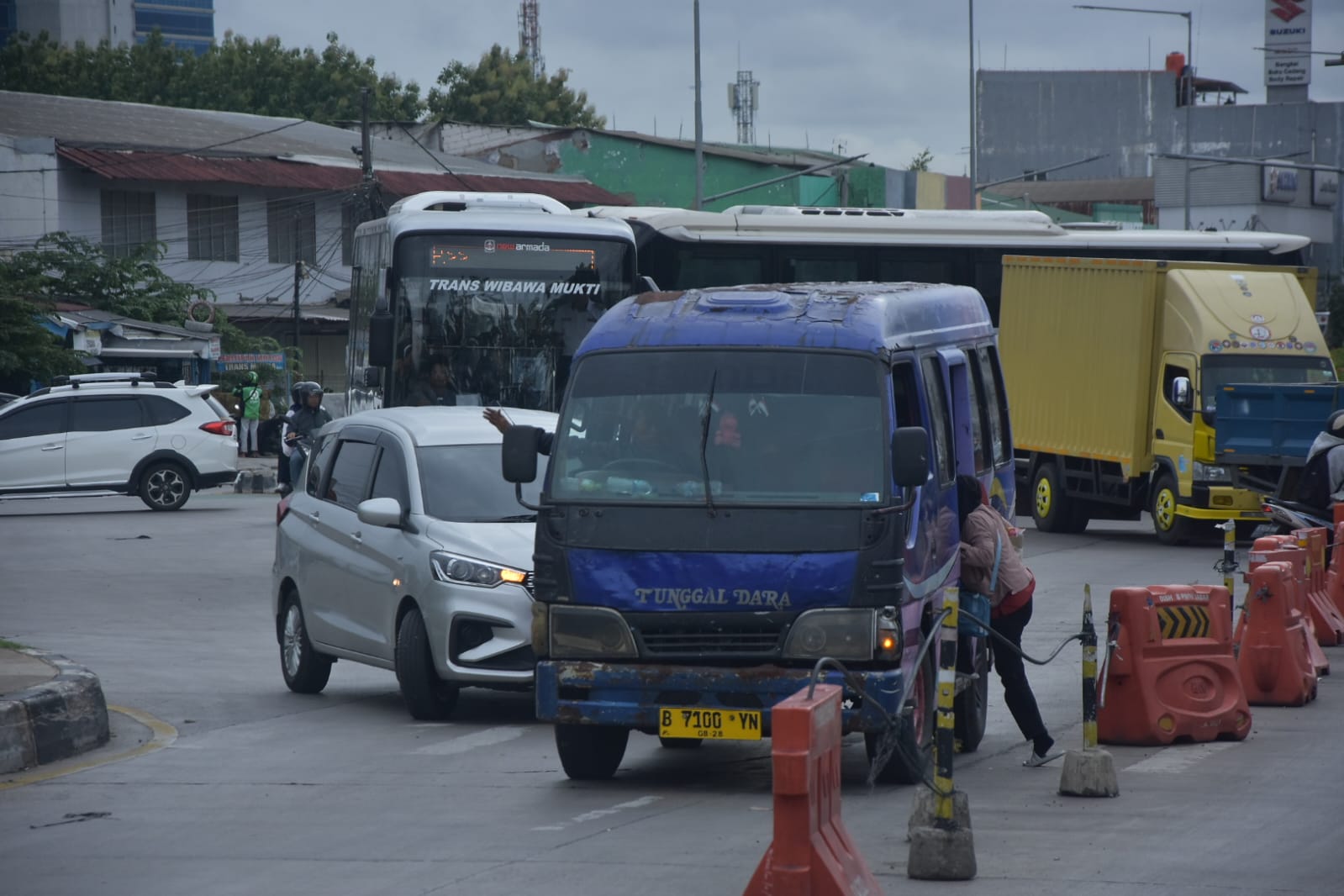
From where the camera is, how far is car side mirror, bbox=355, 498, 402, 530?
36.4 feet

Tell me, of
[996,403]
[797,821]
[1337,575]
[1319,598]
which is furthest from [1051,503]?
[797,821]

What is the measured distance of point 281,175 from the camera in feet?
161

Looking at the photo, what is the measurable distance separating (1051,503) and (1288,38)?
89.4m

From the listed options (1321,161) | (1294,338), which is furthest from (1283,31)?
(1294,338)

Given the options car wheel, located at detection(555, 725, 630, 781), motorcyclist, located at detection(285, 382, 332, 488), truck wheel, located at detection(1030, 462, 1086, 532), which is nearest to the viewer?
car wheel, located at detection(555, 725, 630, 781)

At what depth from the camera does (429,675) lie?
1104 cm

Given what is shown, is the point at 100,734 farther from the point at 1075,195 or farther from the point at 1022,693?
the point at 1075,195

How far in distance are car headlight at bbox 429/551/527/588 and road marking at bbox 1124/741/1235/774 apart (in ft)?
11.9

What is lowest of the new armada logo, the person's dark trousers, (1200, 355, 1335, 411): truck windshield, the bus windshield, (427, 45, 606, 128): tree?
the person's dark trousers

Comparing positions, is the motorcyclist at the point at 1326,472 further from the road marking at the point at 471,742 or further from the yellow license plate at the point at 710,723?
the yellow license plate at the point at 710,723


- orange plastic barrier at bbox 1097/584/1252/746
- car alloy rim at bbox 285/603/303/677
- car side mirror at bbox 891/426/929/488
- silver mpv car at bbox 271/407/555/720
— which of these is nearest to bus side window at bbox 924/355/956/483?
car side mirror at bbox 891/426/929/488

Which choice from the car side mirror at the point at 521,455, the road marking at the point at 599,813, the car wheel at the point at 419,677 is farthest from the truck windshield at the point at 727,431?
the car wheel at the point at 419,677

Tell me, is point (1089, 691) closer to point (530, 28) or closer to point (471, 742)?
point (471, 742)

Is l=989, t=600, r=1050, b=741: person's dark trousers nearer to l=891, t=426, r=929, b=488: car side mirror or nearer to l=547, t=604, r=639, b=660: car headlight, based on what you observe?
l=891, t=426, r=929, b=488: car side mirror
